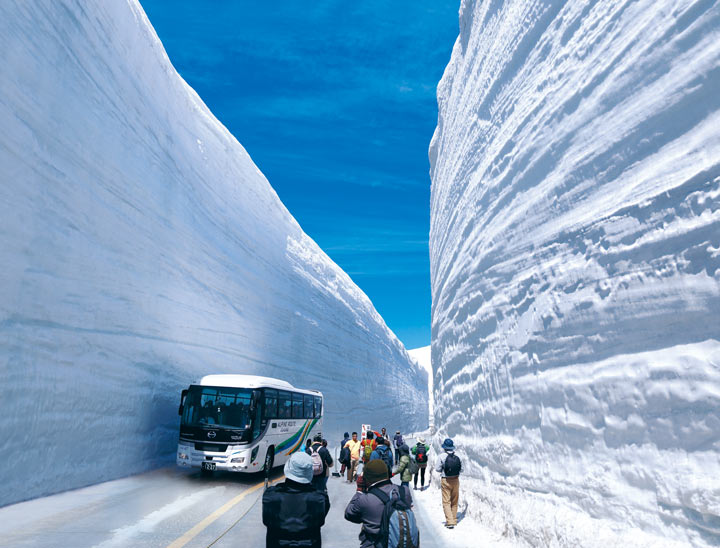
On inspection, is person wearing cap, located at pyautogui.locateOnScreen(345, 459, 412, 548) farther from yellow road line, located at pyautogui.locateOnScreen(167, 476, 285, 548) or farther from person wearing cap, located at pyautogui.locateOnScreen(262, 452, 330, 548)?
yellow road line, located at pyautogui.locateOnScreen(167, 476, 285, 548)

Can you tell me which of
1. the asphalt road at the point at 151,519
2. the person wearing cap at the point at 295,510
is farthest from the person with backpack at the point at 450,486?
the person wearing cap at the point at 295,510

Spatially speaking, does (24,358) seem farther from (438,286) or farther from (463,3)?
(463,3)

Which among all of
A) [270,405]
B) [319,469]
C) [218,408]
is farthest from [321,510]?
[270,405]

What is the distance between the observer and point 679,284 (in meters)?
4.30

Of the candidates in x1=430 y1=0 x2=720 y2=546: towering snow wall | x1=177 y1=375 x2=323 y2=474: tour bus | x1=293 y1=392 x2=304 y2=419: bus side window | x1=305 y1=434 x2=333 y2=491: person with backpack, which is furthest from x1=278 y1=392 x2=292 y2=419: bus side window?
x1=305 y1=434 x2=333 y2=491: person with backpack

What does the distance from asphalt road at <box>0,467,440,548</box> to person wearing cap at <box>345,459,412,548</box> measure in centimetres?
294

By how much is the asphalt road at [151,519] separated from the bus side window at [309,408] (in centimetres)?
601

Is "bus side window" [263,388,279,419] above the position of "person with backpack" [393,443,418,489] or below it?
above

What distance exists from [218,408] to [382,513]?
368 inches

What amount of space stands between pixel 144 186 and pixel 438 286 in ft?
28.8

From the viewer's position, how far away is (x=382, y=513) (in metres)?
3.67

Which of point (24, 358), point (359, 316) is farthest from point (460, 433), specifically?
point (359, 316)

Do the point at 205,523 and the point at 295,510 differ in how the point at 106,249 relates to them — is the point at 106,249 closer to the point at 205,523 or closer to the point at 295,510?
the point at 205,523

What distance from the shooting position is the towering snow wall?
413cm
